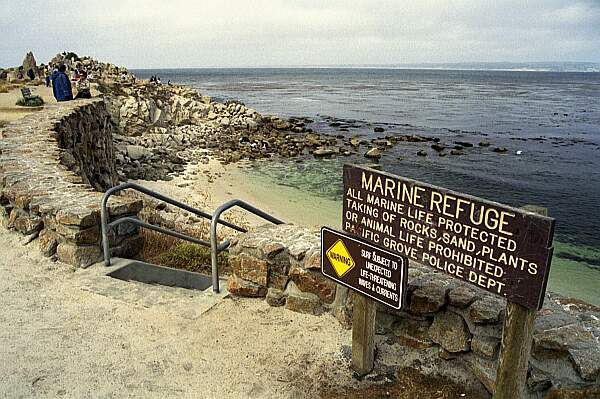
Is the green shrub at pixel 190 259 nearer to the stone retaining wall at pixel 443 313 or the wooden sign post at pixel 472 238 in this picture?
the stone retaining wall at pixel 443 313

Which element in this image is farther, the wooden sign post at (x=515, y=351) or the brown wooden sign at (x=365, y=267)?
the brown wooden sign at (x=365, y=267)

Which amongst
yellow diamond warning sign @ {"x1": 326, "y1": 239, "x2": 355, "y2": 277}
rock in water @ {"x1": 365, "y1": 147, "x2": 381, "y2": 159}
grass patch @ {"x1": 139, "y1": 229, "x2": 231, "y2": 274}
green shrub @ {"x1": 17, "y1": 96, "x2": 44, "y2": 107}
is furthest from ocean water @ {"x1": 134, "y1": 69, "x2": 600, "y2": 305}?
yellow diamond warning sign @ {"x1": 326, "y1": 239, "x2": 355, "y2": 277}

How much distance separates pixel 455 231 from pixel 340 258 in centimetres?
100

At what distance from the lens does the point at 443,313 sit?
3.67 meters

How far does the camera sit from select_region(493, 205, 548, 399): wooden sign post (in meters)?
2.81

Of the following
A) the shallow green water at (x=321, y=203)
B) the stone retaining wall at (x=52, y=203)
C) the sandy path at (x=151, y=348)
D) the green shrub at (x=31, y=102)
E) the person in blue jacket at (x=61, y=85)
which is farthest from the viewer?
the green shrub at (x=31, y=102)

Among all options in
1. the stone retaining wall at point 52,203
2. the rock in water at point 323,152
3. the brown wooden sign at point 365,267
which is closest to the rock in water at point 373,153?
the rock in water at point 323,152

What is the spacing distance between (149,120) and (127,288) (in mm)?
24933

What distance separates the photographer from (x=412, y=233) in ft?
10.6

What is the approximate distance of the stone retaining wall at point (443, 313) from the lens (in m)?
3.12

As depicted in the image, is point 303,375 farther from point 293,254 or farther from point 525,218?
point 525,218

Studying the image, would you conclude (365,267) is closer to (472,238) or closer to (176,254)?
(472,238)

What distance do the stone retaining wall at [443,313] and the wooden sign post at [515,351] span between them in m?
0.31

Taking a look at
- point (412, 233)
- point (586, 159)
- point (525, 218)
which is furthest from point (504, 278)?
point (586, 159)
